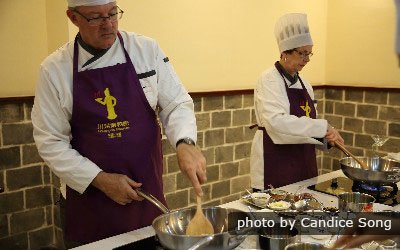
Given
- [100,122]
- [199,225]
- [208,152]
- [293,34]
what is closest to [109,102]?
[100,122]

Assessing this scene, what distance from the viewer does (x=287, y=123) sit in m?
2.84

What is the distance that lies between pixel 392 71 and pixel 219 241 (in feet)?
12.5

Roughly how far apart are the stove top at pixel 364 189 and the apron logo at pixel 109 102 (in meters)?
1.14

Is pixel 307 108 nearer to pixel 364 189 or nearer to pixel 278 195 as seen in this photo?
pixel 364 189

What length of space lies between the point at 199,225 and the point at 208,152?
2.55 metres

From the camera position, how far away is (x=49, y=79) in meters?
2.04

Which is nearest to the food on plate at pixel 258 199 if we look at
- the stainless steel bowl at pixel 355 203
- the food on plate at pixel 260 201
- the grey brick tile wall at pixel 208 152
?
the food on plate at pixel 260 201

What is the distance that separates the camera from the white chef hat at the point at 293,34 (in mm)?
3021

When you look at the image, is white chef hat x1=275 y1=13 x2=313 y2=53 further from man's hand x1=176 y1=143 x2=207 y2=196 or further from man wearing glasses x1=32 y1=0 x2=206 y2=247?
man's hand x1=176 y1=143 x2=207 y2=196

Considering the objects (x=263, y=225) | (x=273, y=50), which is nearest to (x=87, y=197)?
(x=263, y=225)

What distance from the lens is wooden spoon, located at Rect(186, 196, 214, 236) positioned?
158 centimetres

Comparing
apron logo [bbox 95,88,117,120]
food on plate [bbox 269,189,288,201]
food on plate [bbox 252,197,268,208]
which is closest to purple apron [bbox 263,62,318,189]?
food on plate [bbox 269,189,288,201]

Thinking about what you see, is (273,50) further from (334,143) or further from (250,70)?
(334,143)

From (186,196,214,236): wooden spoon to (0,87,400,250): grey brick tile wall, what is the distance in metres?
2.03
